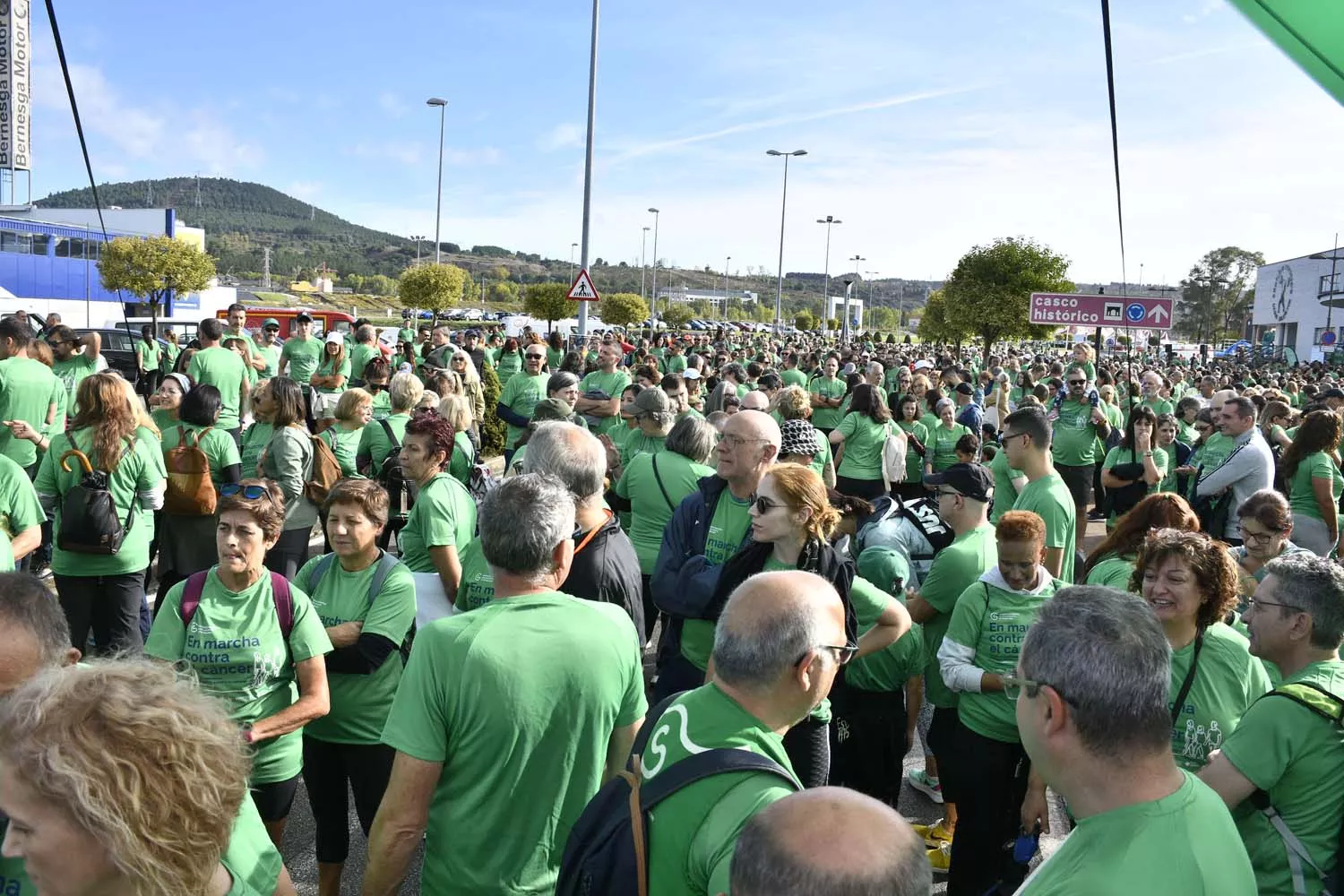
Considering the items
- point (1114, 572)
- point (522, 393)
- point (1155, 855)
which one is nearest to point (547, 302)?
point (522, 393)

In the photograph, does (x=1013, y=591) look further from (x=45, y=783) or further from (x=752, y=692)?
(x=45, y=783)

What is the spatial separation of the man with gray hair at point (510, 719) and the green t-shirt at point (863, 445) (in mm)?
6132

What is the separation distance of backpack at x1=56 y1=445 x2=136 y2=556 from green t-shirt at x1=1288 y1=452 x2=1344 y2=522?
276 inches

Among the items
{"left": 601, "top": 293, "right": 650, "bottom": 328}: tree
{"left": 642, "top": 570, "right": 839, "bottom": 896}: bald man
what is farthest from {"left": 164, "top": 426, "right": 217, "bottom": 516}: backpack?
{"left": 601, "top": 293, "right": 650, "bottom": 328}: tree

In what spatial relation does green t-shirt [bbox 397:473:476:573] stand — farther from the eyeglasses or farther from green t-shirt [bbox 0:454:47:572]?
the eyeglasses

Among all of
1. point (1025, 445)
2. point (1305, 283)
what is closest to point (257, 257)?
point (1305, 283)

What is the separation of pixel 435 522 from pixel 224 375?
5.27 meters

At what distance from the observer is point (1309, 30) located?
242cm

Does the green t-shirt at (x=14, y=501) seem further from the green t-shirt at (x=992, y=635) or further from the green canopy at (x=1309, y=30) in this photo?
the green canopy at (x=1309, y=30)

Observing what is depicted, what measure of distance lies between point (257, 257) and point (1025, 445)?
161903 millimetres

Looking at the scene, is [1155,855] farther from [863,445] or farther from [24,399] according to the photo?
[24,399]

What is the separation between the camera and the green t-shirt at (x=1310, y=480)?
6262mm

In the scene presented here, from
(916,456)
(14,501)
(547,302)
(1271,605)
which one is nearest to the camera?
(1271,605)

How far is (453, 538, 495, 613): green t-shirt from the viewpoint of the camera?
3656mm
